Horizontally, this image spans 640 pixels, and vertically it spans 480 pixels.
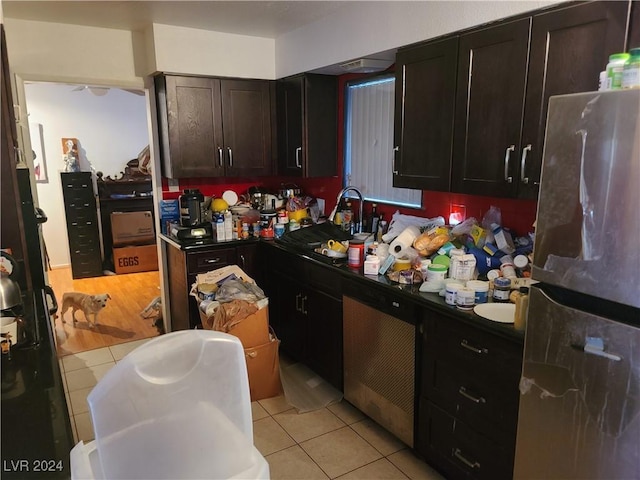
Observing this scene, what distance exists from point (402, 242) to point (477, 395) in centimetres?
97

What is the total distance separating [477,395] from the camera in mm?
1977

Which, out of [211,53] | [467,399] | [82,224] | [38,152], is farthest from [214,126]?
[38,152]

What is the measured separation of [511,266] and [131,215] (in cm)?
495

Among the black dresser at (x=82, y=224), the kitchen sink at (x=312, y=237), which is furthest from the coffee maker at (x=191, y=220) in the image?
the black dresser at (x=82, y=224)

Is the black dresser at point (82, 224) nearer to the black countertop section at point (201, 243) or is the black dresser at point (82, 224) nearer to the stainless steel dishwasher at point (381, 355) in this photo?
the black countertop section at point (201, 243)

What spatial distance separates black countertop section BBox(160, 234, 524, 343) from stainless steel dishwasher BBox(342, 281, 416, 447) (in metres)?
0.05

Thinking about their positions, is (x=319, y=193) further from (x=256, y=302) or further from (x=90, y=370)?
(x=90, y=370)

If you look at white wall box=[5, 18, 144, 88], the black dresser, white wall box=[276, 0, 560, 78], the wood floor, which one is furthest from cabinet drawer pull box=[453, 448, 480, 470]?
the black dresser

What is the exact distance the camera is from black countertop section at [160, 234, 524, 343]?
1825 mm

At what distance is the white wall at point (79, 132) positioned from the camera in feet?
19.2

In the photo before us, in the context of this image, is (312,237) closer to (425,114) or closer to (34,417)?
(425,114)

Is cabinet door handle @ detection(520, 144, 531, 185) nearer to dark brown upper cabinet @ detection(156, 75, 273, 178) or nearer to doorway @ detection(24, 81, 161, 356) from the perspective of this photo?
dark brown upper cabinet @ detection(156, 75, 273, 178)

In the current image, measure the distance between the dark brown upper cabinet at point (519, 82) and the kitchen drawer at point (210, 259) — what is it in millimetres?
1840

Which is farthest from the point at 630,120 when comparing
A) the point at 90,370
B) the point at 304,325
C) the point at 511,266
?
the point at 90,370
